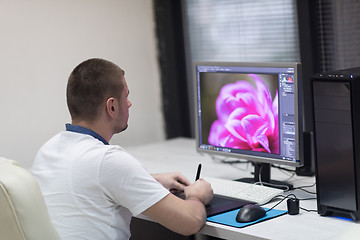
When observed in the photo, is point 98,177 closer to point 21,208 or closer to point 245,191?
point 21,208

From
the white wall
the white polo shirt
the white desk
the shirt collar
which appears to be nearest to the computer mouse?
the white desk

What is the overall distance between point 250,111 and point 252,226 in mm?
539

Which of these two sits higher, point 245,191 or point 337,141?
point 337,141

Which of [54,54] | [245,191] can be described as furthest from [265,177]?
[54,54]

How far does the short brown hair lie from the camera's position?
1799 millimetres

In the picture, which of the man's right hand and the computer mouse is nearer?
the computer mouse

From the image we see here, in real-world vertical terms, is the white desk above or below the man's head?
below

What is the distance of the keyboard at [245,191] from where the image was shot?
1.99 meters

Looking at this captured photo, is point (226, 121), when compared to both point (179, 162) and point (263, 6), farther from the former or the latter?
point (263, 6)

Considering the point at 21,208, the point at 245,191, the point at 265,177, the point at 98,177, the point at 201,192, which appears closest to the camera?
the point at 21,208

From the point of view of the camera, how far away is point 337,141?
1736mm

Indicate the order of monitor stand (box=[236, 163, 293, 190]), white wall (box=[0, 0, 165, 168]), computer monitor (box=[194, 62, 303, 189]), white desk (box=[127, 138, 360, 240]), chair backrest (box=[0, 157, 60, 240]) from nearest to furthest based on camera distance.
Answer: chair backrest (box=[0, 157, 60, 240]) < white desk (box=[127, 138, 360, 240]) < computer monitor (box=[194, 62, 303, 189]) < monitor stand (box=[236, 163, 293, 190]) < white wall (box=[0, 0, 165, 168])

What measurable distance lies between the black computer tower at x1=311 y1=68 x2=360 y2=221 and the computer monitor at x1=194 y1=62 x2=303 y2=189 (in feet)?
0.78

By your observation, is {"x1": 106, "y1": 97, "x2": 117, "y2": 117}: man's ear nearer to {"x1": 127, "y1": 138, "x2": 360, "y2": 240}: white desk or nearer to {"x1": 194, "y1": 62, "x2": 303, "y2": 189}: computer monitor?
{"x1": 127, "y1": 138, "x2": 360, "y2": 240}: white desk
